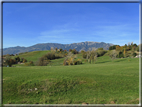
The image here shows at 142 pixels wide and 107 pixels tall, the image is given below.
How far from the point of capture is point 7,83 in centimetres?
982

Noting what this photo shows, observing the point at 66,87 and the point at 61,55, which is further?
the point at 61,55

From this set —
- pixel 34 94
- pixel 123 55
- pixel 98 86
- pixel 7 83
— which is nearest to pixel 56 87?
pixel 34 94

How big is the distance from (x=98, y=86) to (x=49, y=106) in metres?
6.02

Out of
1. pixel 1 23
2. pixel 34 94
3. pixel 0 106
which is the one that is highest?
pixel 1 23

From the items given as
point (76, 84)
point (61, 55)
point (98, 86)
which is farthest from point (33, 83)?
point (61, 55)

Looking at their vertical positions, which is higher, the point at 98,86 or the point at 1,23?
the point at 1,23

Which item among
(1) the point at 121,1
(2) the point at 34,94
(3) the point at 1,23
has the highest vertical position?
(1) the point at 121,1

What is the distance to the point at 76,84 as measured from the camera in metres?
9.77

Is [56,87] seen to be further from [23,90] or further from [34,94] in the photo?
[23,90]

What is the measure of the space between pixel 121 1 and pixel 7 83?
421 inches

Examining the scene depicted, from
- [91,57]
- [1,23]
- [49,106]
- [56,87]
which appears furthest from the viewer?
[91,57]

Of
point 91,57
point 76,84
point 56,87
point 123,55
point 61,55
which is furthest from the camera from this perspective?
point 61,55

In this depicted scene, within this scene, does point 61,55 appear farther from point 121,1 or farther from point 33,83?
point 121,1

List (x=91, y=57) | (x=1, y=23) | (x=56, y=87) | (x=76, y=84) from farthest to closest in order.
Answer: (x=91, y=57) < (x=76, y=84) < (x=56, y=87) < (x=1, y=23)
